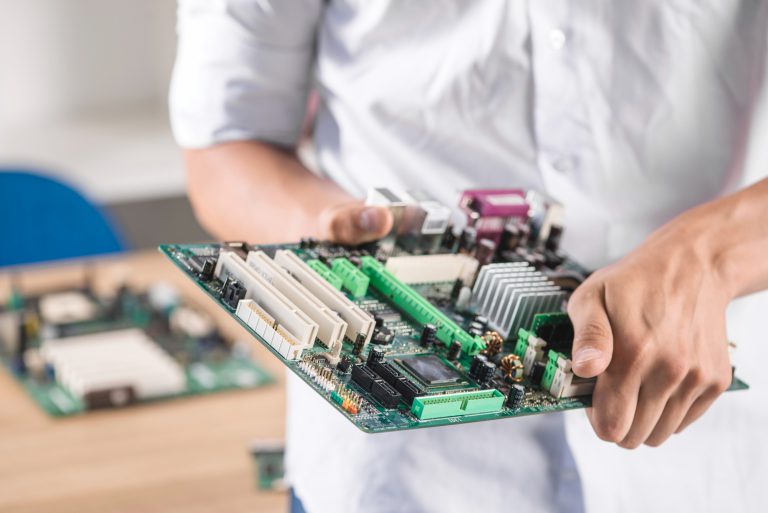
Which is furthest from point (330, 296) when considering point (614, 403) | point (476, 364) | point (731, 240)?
point (731, 240)

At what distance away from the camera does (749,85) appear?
3.84 ft

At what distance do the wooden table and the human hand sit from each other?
1.15 m

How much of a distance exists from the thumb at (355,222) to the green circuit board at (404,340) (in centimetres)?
2

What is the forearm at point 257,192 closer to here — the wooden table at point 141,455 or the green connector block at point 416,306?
the green connector block at point 416,306

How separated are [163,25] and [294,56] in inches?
112

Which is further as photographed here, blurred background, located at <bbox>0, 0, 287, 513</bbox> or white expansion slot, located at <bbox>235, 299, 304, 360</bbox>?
blurred background, located at <bbox>0, 0, 287, 513</bbox>

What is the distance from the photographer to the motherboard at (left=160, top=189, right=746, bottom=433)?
3.03 feet

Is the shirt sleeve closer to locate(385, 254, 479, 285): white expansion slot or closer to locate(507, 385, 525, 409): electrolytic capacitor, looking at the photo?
locate(385, 254, 479, 285): white expansion slot

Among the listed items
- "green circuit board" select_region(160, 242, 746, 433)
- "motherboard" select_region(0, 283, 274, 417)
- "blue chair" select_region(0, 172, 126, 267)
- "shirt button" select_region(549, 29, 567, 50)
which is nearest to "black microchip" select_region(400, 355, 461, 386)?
"green circuit board" select_region(160, 242, 746, 433)

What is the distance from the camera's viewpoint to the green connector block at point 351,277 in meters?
1.04

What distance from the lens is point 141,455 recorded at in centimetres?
206

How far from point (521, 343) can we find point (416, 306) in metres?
0.11

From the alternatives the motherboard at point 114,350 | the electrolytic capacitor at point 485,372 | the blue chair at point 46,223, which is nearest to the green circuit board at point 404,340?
the electrolytic capacitor at point 485,372

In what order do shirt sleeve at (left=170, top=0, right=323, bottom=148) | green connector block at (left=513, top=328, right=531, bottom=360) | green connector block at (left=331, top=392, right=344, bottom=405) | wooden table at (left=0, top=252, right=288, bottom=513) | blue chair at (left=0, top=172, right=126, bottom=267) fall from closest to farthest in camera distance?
green connector block at (left=331, top=392, right=344, bottom=405), green connector block at (left=513, top=328, right=531, bottom=360), shirt sleeve at (left=170, top=0, right=323, bottom=148), wooden table at (left=0, top=252, right=288, bottom=513), blue chair at (left=0, top=172, right=126, bottom=267)
